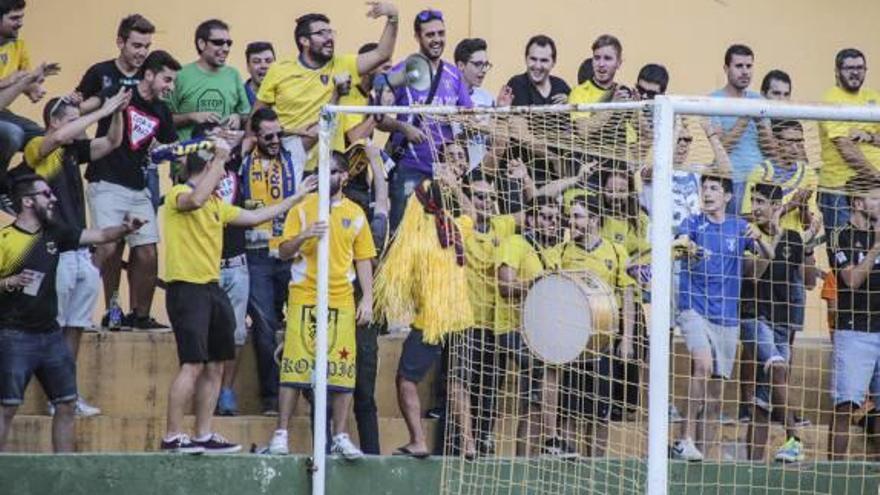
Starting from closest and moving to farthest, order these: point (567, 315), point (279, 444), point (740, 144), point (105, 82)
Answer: point (567, 315), point (279, 444), point (740, 144), point (105, 82)

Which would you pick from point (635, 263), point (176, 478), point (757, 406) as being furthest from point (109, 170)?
point (757, 406)

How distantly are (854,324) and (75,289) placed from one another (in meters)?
4.75

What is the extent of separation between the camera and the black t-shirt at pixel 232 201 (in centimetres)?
1366

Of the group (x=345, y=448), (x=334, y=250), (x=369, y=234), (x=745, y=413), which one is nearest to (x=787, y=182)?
(x=745, y=413)

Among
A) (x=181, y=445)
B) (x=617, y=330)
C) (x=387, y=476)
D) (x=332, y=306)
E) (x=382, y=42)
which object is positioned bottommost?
(x=387, y=476)

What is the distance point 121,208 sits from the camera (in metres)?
13.8

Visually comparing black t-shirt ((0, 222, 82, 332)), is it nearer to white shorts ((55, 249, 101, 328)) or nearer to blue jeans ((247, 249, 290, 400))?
white shorts ((55, 249, 101, 328))

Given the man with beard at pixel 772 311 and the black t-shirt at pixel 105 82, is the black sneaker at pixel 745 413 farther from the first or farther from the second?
the black t-shirt at pixel 105 82

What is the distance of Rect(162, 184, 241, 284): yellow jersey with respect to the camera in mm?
12766

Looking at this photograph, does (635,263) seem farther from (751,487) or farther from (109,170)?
(109,170)

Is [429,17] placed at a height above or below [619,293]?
above

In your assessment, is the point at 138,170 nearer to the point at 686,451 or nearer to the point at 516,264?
the point at 516,264

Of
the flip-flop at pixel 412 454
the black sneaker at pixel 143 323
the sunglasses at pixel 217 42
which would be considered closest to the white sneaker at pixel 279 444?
the flip-flop at pixel 412 454

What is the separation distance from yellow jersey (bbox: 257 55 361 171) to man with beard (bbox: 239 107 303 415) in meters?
0.29
